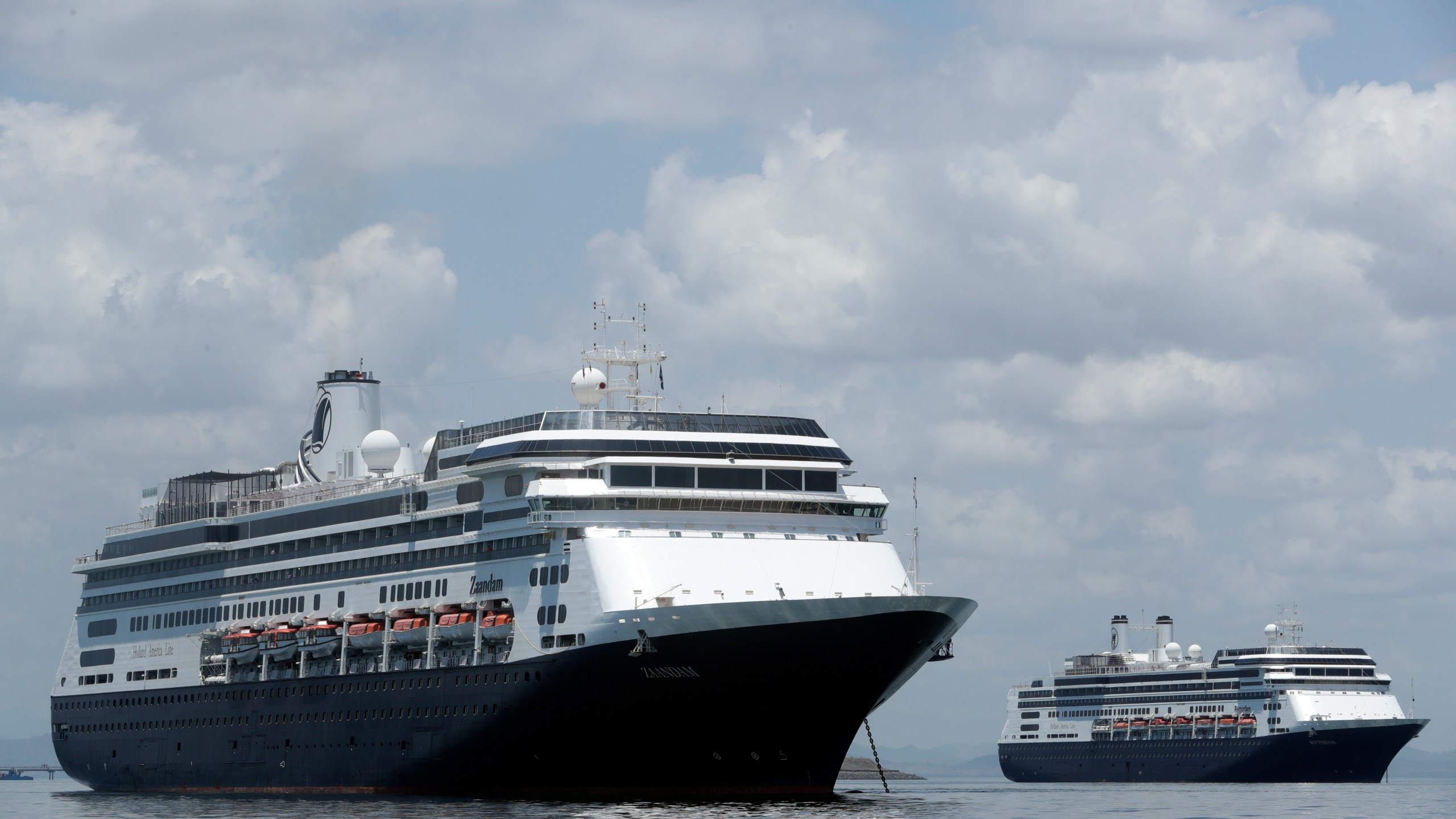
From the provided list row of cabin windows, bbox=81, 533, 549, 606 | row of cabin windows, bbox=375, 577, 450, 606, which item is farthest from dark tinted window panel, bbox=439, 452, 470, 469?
row of cabin windows, bbox=375, 577, 450, 606

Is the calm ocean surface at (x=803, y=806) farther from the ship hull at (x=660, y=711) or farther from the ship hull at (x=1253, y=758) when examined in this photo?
the ship hull at (x=1253, y=758)

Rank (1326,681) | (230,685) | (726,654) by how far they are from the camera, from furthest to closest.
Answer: (1326,681), (230,685), (726,654)

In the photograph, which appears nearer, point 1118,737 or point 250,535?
point 250,535

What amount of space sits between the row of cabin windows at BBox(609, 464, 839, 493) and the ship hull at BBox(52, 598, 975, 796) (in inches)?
222

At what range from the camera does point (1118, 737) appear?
150250 mm

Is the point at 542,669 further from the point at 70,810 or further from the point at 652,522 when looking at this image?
the point at 70,810

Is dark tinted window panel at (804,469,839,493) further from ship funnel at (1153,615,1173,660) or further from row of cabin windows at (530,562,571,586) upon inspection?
ship funnel at (1153,615,1173,660)

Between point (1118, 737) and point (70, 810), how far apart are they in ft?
331

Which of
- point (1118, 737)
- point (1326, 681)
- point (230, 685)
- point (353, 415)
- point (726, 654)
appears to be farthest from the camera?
point (1118, 737)

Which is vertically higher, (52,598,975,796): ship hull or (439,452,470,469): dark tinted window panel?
(439,452,470,469): dark tinted window panel

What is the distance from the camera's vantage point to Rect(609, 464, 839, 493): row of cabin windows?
190 ft

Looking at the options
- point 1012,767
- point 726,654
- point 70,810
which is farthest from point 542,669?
point 1012,767

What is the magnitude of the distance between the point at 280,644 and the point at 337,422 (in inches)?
560

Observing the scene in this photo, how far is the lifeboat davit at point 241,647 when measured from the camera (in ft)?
231
